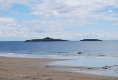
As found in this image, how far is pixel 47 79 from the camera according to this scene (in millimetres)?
17031

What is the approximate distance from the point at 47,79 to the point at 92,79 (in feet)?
11.1

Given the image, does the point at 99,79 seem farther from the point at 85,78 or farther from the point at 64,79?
the point at 64,79

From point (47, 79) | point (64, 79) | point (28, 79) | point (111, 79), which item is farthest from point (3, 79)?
point (111, 79)

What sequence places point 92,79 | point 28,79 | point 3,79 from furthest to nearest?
1. point 92,79
2. point 28,79
3. point 3,79

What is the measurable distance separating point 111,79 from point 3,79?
800cm

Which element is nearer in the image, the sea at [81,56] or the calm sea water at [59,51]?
the sea at [81,56]

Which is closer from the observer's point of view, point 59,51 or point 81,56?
point 81,56

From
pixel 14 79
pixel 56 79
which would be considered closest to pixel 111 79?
pixel 56 79

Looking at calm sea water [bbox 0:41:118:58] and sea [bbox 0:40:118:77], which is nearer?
sea [bbox 0:40:118:77]

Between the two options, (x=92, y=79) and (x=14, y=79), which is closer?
(x=14, y=79)

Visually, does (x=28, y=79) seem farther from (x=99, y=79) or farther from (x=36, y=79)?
(x=99, y=79)

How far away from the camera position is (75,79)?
17.5 metres

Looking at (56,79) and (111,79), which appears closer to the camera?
(56,79)

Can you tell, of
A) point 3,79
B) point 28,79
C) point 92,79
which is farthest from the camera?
point 92,79
